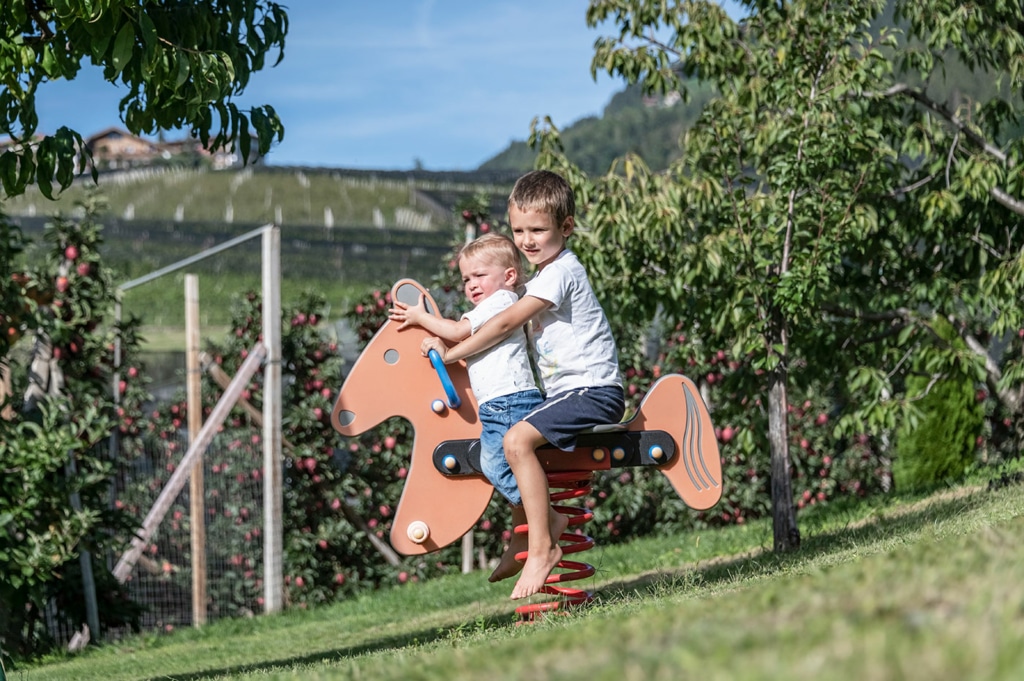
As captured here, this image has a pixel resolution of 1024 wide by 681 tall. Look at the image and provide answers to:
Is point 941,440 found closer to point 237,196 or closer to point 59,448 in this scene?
point 59,448

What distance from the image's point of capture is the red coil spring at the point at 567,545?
4.73m

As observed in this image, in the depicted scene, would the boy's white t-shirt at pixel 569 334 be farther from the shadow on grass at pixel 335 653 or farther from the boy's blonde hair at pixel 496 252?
the shadow on grass at pixel 335 653

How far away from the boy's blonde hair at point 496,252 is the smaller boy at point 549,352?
0.05 meters

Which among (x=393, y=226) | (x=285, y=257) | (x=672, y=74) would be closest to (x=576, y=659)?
(x=672, y=74)

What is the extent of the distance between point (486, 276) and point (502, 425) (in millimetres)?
675

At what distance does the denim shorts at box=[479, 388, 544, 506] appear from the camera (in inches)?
184

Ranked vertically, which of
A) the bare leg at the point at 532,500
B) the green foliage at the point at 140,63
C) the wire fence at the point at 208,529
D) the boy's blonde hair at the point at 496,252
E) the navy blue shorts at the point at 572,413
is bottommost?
the wire fence at the point at 208,529

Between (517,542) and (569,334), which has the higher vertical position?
(569,334)

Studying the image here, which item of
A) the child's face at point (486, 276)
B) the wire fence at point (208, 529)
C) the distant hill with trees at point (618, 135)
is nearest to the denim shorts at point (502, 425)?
the child's face at point (486, 276)

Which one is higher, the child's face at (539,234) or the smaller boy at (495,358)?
the child's face at (539,234)

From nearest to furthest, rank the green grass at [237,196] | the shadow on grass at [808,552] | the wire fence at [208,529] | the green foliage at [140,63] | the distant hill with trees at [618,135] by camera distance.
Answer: the green foliage at [140,63], the shadow on grass at [808,552], the wire fence at [208,529], the green grass at [237,196], the distant hill with trees at [618,135]

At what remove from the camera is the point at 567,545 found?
4.93 metres

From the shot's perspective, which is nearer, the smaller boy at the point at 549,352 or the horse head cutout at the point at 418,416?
the smaller boy at the point at 549,352

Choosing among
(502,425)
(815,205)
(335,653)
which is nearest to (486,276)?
(502,425)
